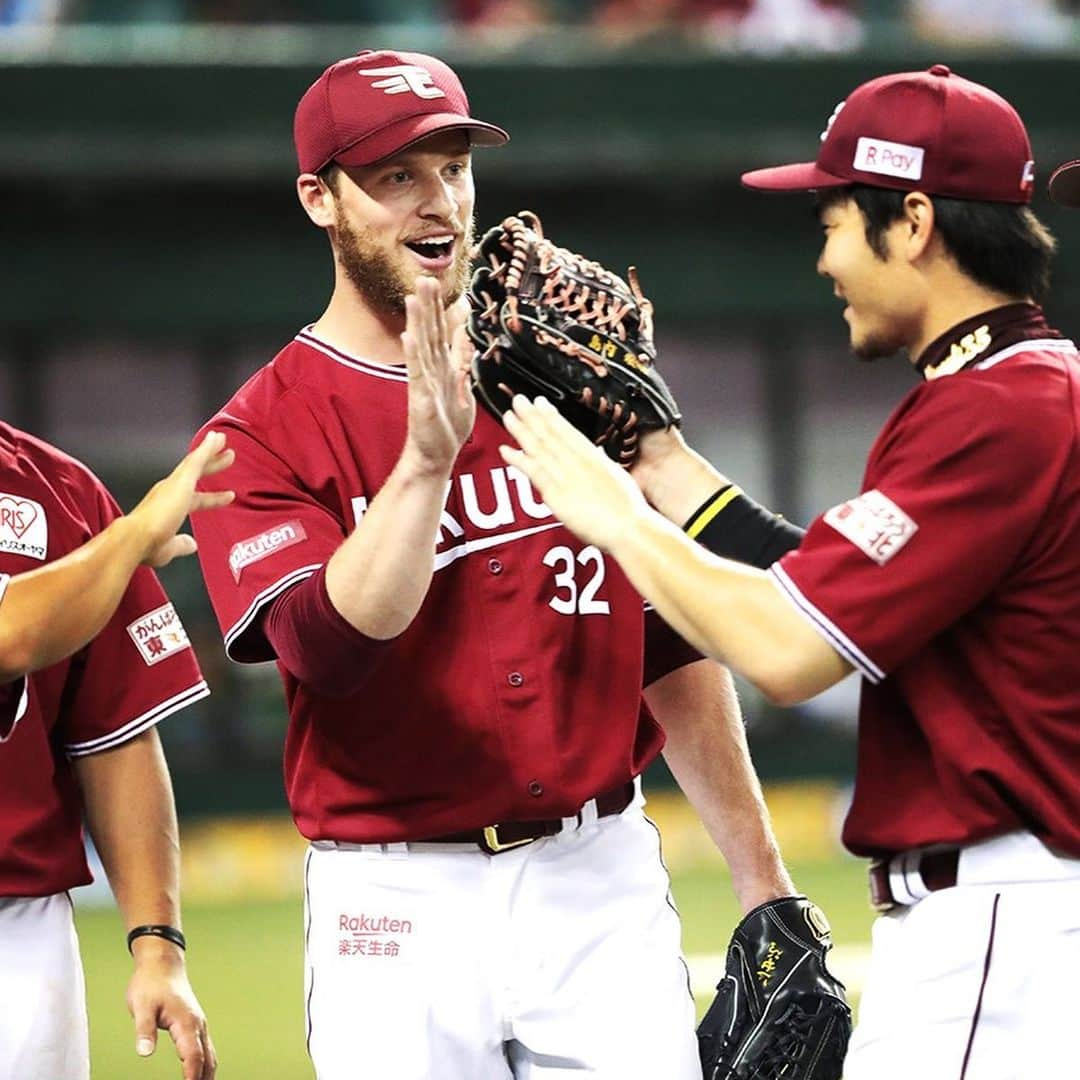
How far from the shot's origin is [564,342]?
3166 millimetres

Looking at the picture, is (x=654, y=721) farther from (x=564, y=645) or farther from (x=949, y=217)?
(x=949, y=217)

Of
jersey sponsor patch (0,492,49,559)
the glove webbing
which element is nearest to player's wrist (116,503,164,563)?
jersey sponsor patch (0,492,49,559)

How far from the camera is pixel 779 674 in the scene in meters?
2.79

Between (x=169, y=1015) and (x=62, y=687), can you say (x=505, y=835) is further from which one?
(x=62, y=687)

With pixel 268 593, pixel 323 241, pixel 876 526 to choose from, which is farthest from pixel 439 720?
pixel 323 241

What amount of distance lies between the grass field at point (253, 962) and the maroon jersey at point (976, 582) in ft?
13.5

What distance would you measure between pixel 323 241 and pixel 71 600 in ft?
29.3

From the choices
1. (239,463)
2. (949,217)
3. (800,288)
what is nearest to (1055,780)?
(949,217)

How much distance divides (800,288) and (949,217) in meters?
9.54

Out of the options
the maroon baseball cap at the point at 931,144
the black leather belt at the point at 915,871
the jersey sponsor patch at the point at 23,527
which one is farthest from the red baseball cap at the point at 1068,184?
the jersey sponsor patch at the point at 23,527

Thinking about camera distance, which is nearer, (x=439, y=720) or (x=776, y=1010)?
(x=439, y=720)

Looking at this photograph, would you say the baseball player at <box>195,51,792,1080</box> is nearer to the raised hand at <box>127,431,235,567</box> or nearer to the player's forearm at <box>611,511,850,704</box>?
the raised hand at <box>127,431,235,567</box>

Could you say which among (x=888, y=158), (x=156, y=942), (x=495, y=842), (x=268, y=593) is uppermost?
(x=888, y=158)

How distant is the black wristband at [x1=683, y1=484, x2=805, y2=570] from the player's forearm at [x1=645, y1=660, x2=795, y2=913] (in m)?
0.51
